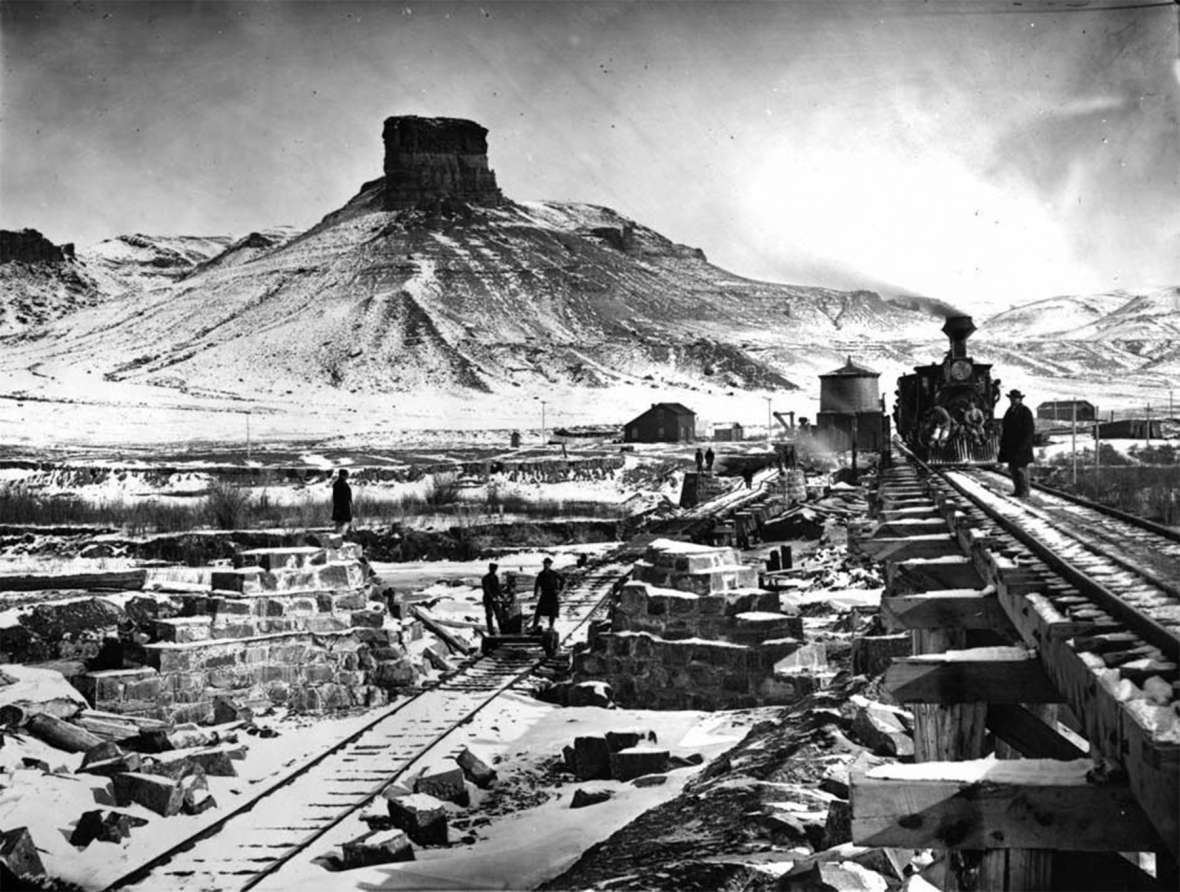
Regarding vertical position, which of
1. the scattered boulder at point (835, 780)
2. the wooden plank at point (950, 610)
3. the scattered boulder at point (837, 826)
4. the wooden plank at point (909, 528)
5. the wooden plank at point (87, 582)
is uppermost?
the wooden plank at point (909, 528)

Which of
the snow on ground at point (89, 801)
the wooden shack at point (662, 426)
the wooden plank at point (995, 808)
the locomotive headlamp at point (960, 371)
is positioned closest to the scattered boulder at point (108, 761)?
the snow on ground at point (89, 801)

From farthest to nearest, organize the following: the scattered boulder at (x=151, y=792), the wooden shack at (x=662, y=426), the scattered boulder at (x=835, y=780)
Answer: the wooden shack at (x=662, y=426)
the scattered boulder at (x=151, y=792)
the scattered boulder at (x=835, y=780)

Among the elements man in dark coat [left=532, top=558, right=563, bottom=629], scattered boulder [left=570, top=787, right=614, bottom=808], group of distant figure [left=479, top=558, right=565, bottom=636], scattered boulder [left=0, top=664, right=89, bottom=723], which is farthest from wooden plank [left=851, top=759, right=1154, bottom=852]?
man in dark coat [left=532, top=558, right=563, bottom=629]

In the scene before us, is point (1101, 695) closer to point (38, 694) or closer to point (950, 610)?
point (950, 610)

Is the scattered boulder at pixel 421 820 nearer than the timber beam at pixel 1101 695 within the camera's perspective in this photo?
No

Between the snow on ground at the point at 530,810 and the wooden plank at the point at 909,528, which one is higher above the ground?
the wooden plank at the point at 909,528

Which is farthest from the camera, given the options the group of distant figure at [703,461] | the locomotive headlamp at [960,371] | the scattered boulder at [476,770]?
the group of distant figure at [703,461]

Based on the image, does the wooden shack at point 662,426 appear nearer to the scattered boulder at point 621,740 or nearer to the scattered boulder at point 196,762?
the scattered boulder at point 621,740
